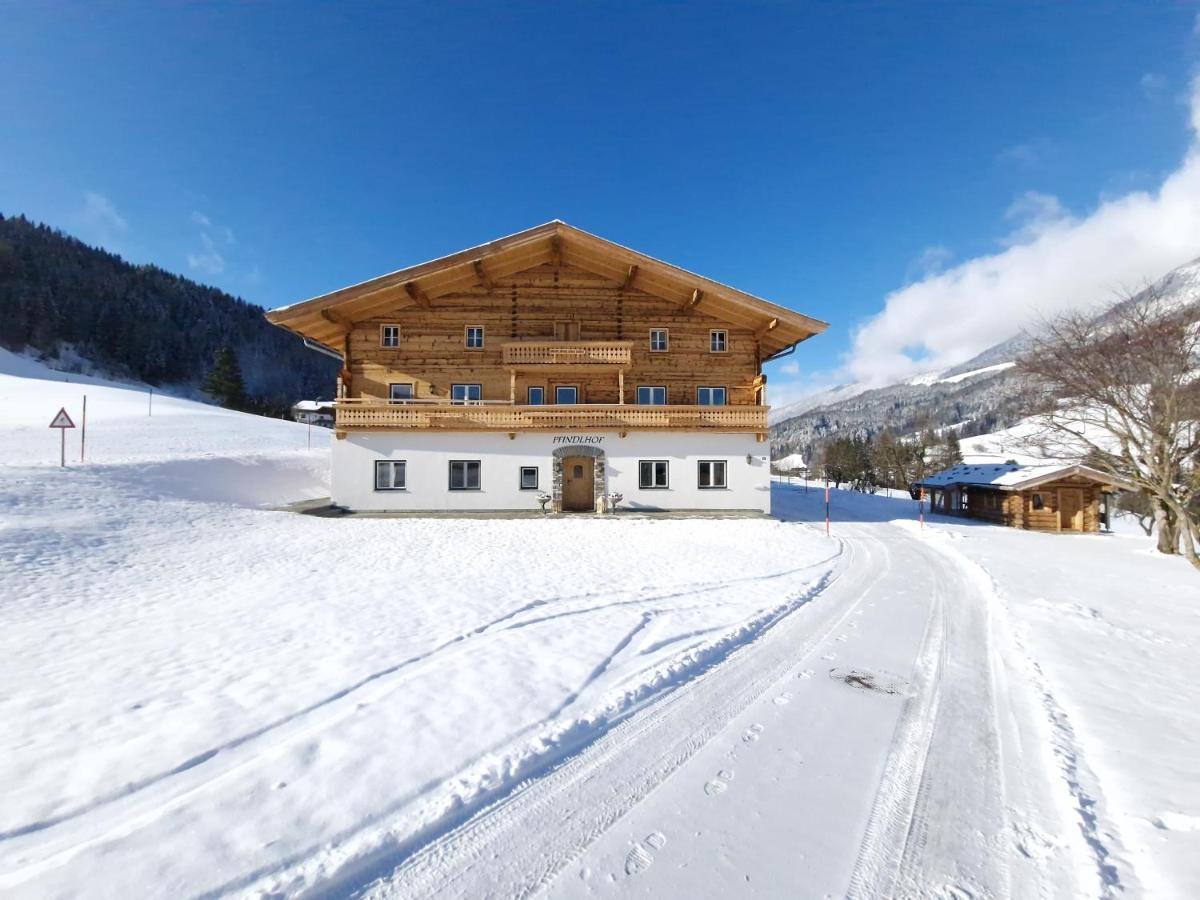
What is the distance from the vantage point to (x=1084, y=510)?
25906 mm

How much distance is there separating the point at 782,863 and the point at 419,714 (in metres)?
3.00

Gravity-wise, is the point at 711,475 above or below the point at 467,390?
below

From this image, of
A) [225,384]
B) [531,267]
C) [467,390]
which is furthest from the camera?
[225,384]

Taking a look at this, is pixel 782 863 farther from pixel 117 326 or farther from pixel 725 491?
pixel 117 326

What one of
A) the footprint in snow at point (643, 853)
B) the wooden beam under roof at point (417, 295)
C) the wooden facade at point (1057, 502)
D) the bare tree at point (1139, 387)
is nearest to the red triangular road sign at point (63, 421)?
the wooden beam under roof at point (417, 295)

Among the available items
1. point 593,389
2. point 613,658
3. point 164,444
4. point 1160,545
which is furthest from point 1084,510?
point 164,444

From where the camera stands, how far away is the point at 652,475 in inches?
783

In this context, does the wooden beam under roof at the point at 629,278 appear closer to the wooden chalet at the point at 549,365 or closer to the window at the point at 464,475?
the wooden chalet at the point at 549,365

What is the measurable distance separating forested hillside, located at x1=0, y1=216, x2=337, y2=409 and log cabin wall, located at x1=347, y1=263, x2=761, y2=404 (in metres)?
65.4

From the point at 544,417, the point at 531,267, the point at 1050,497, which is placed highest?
the point at 531,267

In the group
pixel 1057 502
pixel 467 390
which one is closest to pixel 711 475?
pixel 467 390

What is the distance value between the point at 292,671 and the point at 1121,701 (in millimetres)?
8425

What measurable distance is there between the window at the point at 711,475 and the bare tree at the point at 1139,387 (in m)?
11.5

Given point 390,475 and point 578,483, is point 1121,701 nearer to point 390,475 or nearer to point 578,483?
point 578,483
